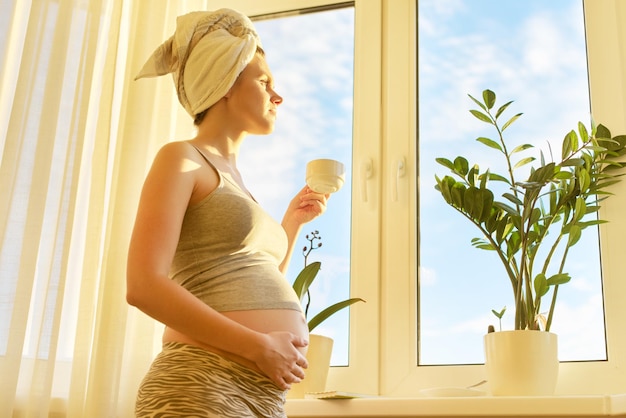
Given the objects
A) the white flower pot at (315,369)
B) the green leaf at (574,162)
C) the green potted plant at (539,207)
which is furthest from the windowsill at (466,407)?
the green leaf at (574,162)

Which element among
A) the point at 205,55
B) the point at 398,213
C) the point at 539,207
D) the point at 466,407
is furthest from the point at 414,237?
the point at 205,55

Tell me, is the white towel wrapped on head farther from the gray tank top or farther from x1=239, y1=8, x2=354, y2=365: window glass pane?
x1=239, y1=8, x2=354, y2=365: window glass pane

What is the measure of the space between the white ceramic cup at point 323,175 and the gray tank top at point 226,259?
38cm

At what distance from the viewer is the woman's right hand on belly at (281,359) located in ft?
3.66

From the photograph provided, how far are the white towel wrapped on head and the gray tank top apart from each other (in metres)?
0.18

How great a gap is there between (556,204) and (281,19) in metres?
1.07

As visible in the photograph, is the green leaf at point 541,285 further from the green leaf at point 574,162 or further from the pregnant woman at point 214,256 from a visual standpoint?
the pregnant woman at point 214,256

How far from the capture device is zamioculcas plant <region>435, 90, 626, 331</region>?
1719 mm

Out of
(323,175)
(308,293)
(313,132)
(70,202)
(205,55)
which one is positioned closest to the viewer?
(205,55)

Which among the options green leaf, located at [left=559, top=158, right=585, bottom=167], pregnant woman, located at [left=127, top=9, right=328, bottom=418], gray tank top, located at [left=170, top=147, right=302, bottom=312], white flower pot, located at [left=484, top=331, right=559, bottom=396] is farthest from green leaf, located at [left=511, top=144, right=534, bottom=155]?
A: gray tank top, located at [left=170, top=147, right=302, bottom=312]

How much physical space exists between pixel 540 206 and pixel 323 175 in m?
0.56

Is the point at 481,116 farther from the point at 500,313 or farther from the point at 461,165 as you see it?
the point at 500,313

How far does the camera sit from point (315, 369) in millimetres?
1791

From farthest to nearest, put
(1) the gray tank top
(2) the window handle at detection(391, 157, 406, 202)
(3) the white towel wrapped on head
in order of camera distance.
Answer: (2) the window handle at detection(391, 157, 406, 202) → (3) the white towel wrapped on head → (1) the gray tank top
